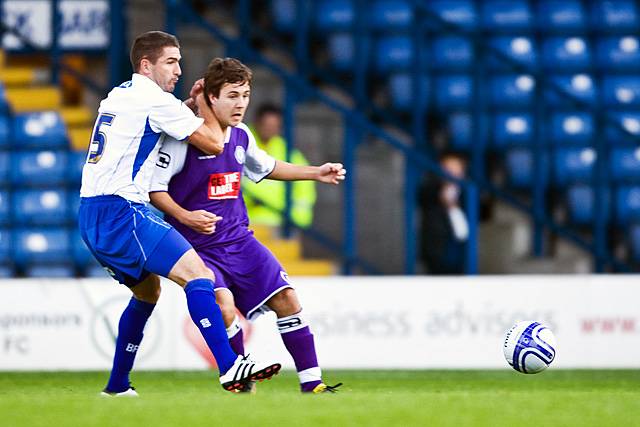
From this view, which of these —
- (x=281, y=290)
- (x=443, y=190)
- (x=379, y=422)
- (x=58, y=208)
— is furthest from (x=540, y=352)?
(x=58, y=208)

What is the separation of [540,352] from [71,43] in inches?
253

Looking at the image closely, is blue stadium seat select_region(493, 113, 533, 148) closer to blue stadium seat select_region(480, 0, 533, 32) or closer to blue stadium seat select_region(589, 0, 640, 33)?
blue stadium seat select_region(480, 0, 533, 32)

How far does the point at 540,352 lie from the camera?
6895 mm

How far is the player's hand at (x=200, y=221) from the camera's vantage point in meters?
6.35

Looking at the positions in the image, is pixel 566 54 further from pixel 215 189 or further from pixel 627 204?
pixel 215 189

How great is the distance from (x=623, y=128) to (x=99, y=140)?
6.10 m

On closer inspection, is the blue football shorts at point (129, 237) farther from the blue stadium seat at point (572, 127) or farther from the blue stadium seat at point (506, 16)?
the blue stadium seat at point (506, 16)

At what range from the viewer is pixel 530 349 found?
272 inches

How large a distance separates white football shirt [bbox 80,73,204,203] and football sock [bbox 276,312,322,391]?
948 mm

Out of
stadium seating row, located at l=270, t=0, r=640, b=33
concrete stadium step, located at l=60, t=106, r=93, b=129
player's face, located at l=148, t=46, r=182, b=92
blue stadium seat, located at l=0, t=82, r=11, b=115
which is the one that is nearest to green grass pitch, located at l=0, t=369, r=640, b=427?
player's face, located at l=148, t=46, r=182, b=92

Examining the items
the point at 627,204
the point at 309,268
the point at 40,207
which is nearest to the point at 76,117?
the point at 40,207

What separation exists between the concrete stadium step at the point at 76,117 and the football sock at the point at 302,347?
5.51 metres

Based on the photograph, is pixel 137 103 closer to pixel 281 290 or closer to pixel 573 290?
pixel 281 290

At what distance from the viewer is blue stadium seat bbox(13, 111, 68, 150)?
11.2 m
